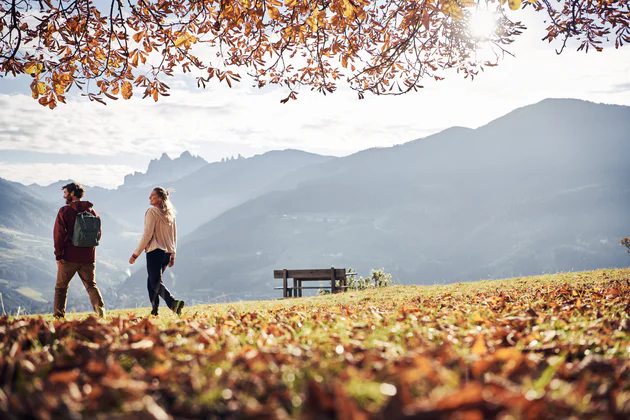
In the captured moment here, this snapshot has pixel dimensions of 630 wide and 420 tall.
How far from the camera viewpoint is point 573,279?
39.8 ft

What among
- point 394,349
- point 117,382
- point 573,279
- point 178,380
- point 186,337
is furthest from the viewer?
point 573,279

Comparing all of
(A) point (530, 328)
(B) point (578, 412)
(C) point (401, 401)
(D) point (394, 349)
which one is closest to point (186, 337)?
(D) point (394, 349)

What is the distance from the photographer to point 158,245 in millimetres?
7676

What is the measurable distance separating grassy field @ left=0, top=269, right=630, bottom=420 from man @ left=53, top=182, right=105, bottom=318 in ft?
12.5

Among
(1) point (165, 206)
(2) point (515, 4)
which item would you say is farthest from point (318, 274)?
(2) point (515, 4)

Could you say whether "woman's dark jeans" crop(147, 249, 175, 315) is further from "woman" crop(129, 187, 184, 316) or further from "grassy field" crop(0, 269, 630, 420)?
"grassy field" crop(0, 269, 630, 420)

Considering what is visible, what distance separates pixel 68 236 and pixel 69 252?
27 cm

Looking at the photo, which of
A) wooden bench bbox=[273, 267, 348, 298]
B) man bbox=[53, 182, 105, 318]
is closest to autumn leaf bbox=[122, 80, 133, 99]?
man bbox=[53, 182, 105, 318]

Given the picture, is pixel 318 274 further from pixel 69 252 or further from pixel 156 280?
pixel 69 252

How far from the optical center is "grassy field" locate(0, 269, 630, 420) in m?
1.87

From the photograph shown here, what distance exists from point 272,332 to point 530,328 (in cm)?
232

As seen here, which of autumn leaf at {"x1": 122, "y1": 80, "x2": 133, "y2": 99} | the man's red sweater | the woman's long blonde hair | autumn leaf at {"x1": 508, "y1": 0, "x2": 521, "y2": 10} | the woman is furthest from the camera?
the woman's long blonde hair

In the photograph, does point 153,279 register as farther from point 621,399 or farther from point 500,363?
point 621,399

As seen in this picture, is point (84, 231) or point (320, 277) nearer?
point (84, 231)
